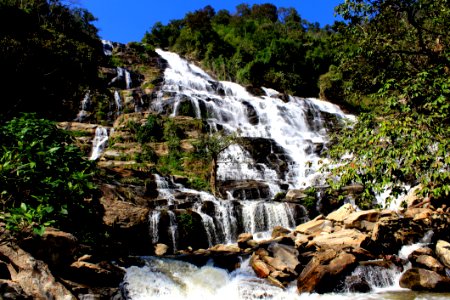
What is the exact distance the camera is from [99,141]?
87.3ft

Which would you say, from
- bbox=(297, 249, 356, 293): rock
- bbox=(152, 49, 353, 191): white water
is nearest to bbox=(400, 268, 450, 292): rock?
bbox=(297, 249, 356, 293): rock

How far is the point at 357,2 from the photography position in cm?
1241

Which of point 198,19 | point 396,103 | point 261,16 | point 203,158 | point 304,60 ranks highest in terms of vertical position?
point 261,16

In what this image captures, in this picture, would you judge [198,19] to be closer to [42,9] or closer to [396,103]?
[42,9]

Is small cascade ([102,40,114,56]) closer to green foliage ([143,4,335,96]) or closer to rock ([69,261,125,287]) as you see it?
green foliage ([143,4,335,96])

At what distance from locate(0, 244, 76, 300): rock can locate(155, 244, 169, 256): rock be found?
24.6 ft

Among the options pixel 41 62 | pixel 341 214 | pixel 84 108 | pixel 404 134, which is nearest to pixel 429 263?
pixel 404 134

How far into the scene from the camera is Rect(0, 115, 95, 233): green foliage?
4785 millimetres

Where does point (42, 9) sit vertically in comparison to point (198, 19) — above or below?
below

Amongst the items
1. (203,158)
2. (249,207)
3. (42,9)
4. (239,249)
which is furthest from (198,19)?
(239,249)

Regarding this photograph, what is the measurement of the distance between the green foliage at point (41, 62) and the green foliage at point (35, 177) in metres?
17.1

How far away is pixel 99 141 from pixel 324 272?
69.5 ft

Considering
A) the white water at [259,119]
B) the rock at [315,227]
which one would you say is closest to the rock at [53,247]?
the rock at [315,227]

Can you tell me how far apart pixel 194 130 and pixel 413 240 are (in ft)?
65.7
